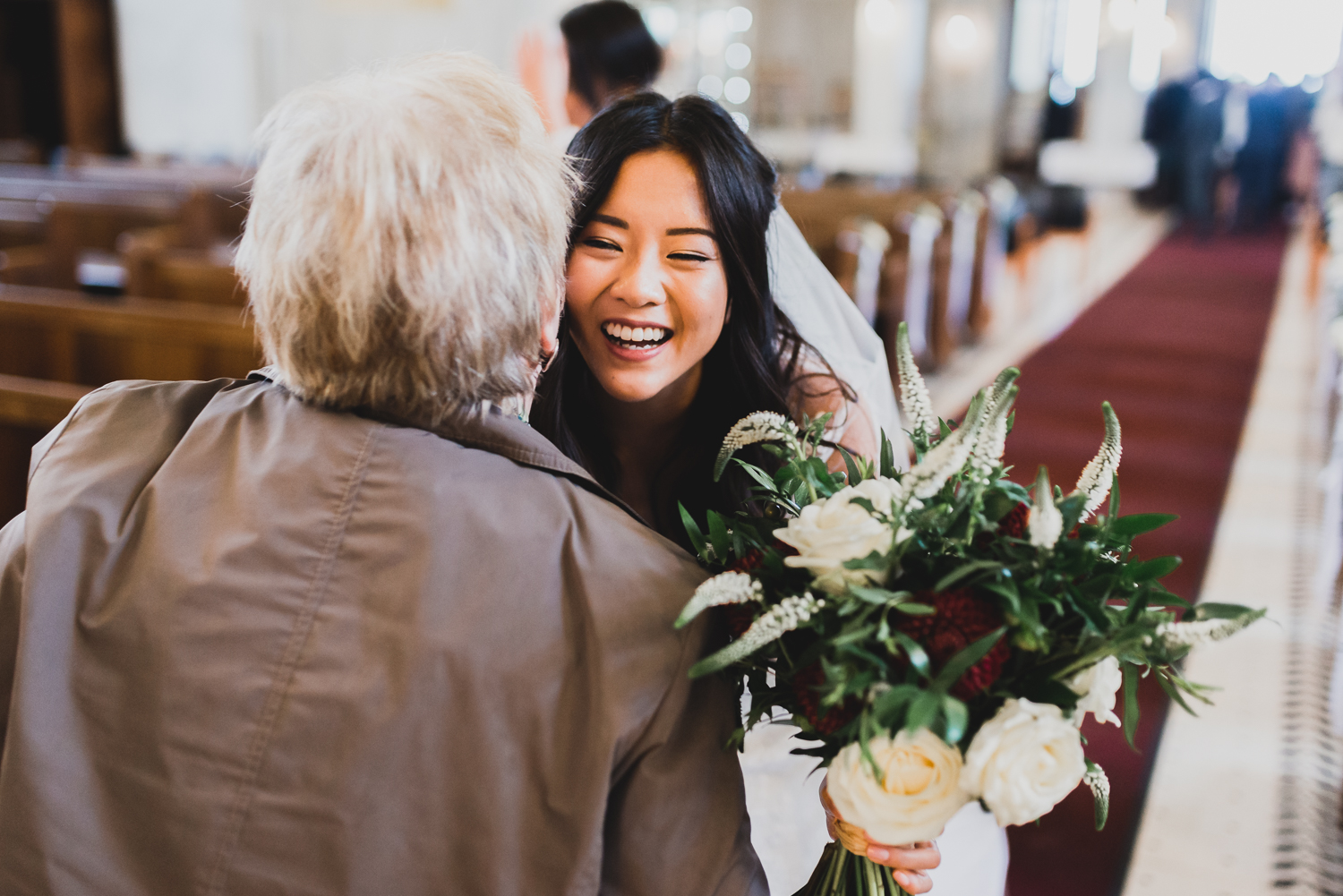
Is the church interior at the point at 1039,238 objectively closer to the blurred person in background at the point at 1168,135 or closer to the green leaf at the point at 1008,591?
the blurred person in background at the point at 1168,135

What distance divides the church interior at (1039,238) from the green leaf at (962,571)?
0.23m

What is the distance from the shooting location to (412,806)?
1.01m

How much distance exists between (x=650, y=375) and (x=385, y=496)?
2.45ft

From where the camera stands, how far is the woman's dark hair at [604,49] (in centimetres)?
334

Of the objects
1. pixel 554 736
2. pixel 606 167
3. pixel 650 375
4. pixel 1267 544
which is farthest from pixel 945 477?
pixel 1267 544

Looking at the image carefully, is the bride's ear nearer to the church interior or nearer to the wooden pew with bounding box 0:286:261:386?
the church interior

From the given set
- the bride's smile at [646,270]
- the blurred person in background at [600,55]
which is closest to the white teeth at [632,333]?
the bride's smile at [646,270]

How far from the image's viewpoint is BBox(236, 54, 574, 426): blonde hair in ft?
3.33

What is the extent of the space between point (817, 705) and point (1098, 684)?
0.27m

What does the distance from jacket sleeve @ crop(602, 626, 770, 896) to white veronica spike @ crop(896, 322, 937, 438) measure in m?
0.34

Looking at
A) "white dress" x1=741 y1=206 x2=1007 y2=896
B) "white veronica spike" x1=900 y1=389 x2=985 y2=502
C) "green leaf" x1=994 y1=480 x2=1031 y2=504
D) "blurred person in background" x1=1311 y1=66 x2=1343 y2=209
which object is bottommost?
"white dress" x1=741 y1=206 x2=1007 y2=896

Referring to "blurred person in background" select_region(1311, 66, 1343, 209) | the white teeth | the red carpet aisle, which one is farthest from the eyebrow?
"blurred person in background" select_region(1311, 66, 1343, 209)

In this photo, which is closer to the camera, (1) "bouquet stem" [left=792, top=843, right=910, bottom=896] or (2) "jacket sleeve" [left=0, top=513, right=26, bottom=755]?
(2) "jacket sleeve" [left=0, top=513, right=26, bottom=755]

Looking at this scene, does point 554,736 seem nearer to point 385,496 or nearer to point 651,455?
point 385,496
